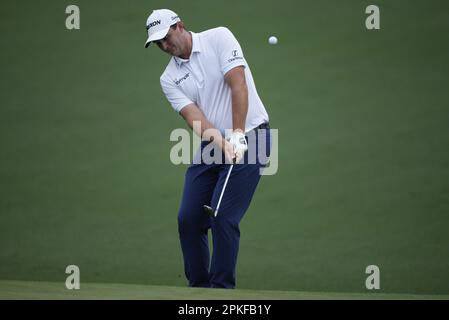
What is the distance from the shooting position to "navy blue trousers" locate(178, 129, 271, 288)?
15.6 feet

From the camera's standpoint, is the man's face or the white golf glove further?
the man's face

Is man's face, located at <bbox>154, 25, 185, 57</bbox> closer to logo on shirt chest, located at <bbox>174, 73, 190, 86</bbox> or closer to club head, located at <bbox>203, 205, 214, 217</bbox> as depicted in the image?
logo on shirt chest, located at <bbox>174, 73, 190, 86</bbox>

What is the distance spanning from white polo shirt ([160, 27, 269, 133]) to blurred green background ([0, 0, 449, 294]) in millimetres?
1272

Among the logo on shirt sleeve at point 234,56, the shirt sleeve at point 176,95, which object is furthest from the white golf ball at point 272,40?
the logo on shirt sleeve at point 234,56

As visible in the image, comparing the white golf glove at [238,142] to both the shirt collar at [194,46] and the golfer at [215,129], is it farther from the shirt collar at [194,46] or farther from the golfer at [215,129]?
the shirt collar at [194,46]

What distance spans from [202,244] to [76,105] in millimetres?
Result: 4196

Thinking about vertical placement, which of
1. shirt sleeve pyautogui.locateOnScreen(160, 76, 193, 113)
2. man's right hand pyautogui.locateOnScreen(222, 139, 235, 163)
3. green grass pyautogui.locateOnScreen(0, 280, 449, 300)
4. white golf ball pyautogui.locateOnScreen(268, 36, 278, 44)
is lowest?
green grass pyautogui.locateOnScreen(0, 280, 449, 300)

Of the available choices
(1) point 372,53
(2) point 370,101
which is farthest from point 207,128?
(1) point 372,53

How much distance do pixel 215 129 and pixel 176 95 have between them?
0.33m

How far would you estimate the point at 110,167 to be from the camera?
26.0 ft

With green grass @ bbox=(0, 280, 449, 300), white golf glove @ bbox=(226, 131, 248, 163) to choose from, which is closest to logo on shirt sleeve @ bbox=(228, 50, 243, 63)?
white golf glove @ bbox=(226, 131, 248, 163)

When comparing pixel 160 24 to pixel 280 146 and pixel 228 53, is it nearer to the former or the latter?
pixel 228 53

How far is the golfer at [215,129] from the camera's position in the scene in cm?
473

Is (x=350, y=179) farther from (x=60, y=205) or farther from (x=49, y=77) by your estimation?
(x=49, y=77)
